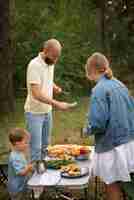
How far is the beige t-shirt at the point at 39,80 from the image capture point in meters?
4.89

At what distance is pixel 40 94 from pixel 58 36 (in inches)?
320

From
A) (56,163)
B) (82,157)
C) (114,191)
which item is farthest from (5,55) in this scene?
(114,191)

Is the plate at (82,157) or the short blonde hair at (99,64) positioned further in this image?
the plate at (82,157)

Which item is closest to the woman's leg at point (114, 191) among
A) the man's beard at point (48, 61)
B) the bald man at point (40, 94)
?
the bald man at point (40, 94)

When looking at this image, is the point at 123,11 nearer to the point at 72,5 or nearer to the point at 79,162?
the point at 72,5

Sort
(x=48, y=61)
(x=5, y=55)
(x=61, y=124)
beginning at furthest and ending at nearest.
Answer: (x=5, y=55)
(x=61, y=124)
(x=48, y=61)

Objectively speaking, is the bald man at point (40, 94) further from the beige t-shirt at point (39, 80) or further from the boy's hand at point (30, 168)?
the boy's hand at point (30, 168)

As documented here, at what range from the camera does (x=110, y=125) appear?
13.5ft

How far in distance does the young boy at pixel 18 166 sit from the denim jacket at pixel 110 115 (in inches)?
22.3

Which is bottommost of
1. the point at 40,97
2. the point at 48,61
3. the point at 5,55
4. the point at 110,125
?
the point at 110,125

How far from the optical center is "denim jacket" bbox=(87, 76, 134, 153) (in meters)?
4.06

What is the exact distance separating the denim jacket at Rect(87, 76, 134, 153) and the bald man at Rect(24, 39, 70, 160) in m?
0.75

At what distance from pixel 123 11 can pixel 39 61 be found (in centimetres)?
1096

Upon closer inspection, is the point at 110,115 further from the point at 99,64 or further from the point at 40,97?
the point at 40,97
